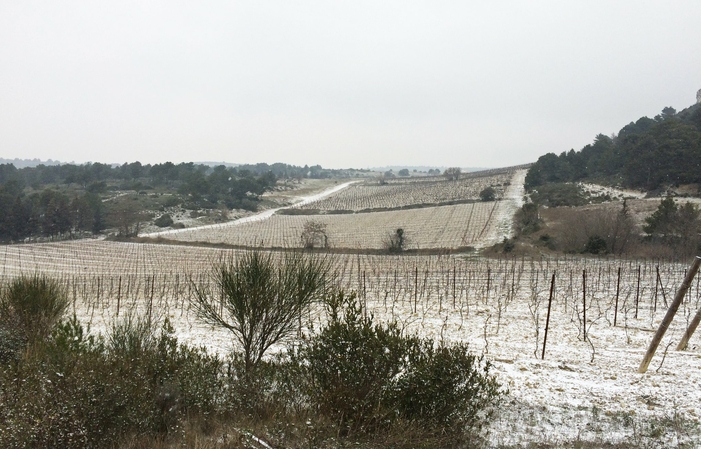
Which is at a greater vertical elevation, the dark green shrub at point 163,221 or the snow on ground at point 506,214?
the snow on ground at point 506,214

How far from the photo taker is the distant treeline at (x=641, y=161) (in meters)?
45.9

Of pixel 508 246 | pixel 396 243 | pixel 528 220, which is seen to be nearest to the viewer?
pixel 508 246

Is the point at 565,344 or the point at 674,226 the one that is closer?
the point at 565,344

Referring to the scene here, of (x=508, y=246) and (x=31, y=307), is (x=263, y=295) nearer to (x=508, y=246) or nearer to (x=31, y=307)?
(x=31, y=307)

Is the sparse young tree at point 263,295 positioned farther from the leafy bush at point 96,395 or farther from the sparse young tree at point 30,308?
the sparse young tree at point 30,308

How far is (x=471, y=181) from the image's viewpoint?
9000cm

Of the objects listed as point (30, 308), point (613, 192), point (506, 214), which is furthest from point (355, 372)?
point (613, 192)

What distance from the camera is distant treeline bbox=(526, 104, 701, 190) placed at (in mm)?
45938

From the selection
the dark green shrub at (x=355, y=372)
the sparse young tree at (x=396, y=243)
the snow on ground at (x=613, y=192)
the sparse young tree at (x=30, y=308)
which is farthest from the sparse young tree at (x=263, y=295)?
the snow on ground at (x=613, y=192)

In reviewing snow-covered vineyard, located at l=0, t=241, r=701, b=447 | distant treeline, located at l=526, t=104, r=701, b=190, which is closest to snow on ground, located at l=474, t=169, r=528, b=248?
distant treeline, located at l=526, t=104, r=701, b=190

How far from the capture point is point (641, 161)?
50469 mm

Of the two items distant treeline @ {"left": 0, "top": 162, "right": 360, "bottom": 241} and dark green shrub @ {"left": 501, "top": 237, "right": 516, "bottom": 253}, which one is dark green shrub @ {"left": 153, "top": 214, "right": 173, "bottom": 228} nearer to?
distant treeline @ {"left": 0, "top": 162, "right": 360, "bottom": 241}

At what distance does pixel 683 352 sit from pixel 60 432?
37.1 feet

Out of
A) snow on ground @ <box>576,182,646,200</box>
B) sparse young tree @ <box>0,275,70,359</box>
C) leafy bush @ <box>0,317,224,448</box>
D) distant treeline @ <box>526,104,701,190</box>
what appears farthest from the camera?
snow on ground @ <box>576,182,646,200</box>
